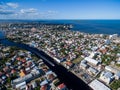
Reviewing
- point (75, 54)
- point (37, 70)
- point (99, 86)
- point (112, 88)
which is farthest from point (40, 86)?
point (75, 54)

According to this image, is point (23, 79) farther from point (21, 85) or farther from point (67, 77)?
point (67, 77)

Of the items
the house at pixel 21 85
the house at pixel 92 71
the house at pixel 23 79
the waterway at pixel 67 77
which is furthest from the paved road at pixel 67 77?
the house at pixel 21 85

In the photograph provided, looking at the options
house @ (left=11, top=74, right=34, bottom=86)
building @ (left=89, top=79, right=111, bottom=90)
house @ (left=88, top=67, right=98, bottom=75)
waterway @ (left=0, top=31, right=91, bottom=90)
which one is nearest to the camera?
building @ (left=89, top=79, right=111, bottom=90)

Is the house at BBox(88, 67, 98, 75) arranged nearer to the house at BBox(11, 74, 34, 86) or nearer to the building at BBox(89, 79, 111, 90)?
the building at BBox(89, 79, 111, 90)

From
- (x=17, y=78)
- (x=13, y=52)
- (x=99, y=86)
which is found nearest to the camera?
(x=99, y=86)

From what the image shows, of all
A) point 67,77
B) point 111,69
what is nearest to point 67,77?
point 67,77

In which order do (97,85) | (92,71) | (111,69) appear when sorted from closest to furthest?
(97,85) < (92,71) < (111,69)

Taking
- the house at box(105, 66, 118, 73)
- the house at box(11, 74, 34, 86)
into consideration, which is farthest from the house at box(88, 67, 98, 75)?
the house at box(11, 74, 34, 86)

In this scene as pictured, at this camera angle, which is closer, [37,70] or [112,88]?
[112,88]

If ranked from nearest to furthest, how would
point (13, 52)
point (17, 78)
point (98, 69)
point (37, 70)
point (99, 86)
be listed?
point (99, 86)
point (17, 78)
point (37, 70)
point (98, 69)
point (13, 52)

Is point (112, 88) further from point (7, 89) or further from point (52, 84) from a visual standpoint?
point (7, 89)

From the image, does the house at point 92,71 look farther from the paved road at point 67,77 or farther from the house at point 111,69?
the paved road at point 67,77
